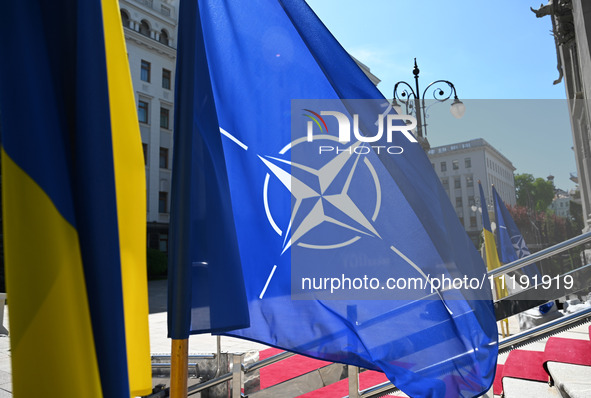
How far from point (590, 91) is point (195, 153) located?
9.94 meters

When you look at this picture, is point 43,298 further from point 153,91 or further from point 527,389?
point 153,91

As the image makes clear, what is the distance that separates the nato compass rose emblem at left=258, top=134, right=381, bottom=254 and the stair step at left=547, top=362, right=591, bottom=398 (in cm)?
193

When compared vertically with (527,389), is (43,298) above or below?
above

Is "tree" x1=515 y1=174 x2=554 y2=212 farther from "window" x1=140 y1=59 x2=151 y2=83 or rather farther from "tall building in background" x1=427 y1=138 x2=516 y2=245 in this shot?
"window" x1=140 y1=59 x2=151 y2=83

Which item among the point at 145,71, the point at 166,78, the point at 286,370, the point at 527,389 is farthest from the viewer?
the point at 166,78

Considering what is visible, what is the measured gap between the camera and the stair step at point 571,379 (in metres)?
3.25

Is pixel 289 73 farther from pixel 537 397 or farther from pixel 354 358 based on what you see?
pixel 537 397

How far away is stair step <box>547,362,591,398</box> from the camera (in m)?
3.25

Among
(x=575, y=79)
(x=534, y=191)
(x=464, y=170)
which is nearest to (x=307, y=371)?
(x=575, y=79)

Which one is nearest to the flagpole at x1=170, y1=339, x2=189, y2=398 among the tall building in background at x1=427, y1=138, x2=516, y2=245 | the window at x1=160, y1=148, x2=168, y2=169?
the window at x1=160, y1=148, x2=168, y2=169

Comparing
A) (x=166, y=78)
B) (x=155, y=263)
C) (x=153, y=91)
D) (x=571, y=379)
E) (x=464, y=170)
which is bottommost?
(x=571, y=379)

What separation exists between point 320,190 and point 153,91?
33.9 m

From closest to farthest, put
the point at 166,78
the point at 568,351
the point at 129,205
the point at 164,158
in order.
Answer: the point at 129,205
the point at 568,351
the point at 164,158
the point at 166,78

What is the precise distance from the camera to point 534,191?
70.6 metres
